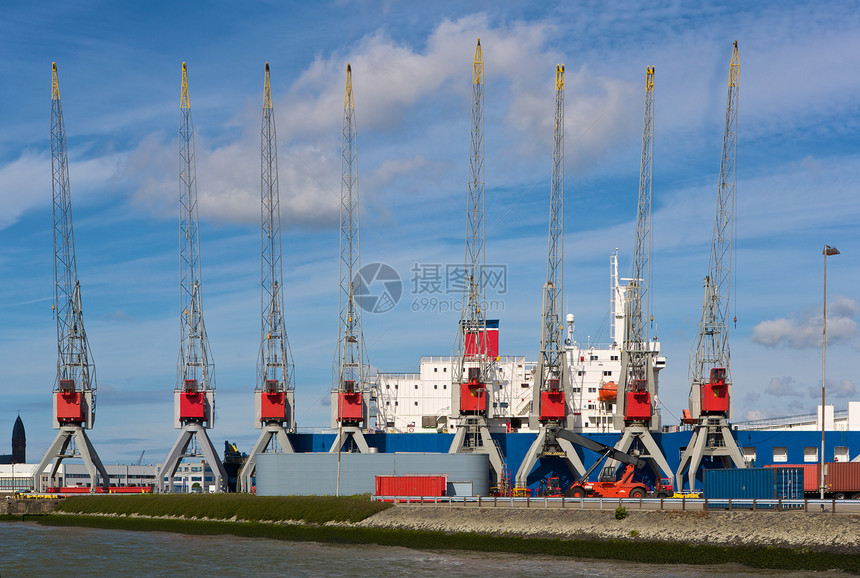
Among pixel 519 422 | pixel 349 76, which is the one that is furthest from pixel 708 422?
pixel 349 76

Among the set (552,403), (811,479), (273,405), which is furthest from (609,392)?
(811,479)

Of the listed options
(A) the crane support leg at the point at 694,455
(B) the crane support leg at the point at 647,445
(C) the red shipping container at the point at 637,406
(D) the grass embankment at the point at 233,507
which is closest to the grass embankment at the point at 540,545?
(D) the grass embankment at the point at 233,507

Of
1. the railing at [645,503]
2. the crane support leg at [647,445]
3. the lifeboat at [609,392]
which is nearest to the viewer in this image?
the railing at [645,503]

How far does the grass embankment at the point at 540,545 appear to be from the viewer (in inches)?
1842

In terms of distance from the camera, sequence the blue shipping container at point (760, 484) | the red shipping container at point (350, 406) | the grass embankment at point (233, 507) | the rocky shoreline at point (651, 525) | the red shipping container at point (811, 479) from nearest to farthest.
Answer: the rocky shoreline at point (651, 525), the blue shipping container at point (760, 484), the red shipping container at point (811, 479), the grass embankment at point (233, 507), the red shipping container at point (350, 406)

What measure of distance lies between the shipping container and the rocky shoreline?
39.4ft

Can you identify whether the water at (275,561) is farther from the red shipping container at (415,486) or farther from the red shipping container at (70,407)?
the red shipping container at (70,407)

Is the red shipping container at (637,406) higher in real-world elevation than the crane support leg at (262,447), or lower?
higher

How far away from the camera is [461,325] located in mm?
97312

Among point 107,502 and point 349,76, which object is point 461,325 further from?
point 107,502

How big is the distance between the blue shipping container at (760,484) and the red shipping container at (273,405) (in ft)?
162

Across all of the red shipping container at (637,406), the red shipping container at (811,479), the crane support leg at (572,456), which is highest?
the red shipping container at (637,406)

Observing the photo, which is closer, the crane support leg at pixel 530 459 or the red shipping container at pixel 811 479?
the red shipping container at pixel 811 479

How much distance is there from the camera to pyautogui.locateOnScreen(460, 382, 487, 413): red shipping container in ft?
301
